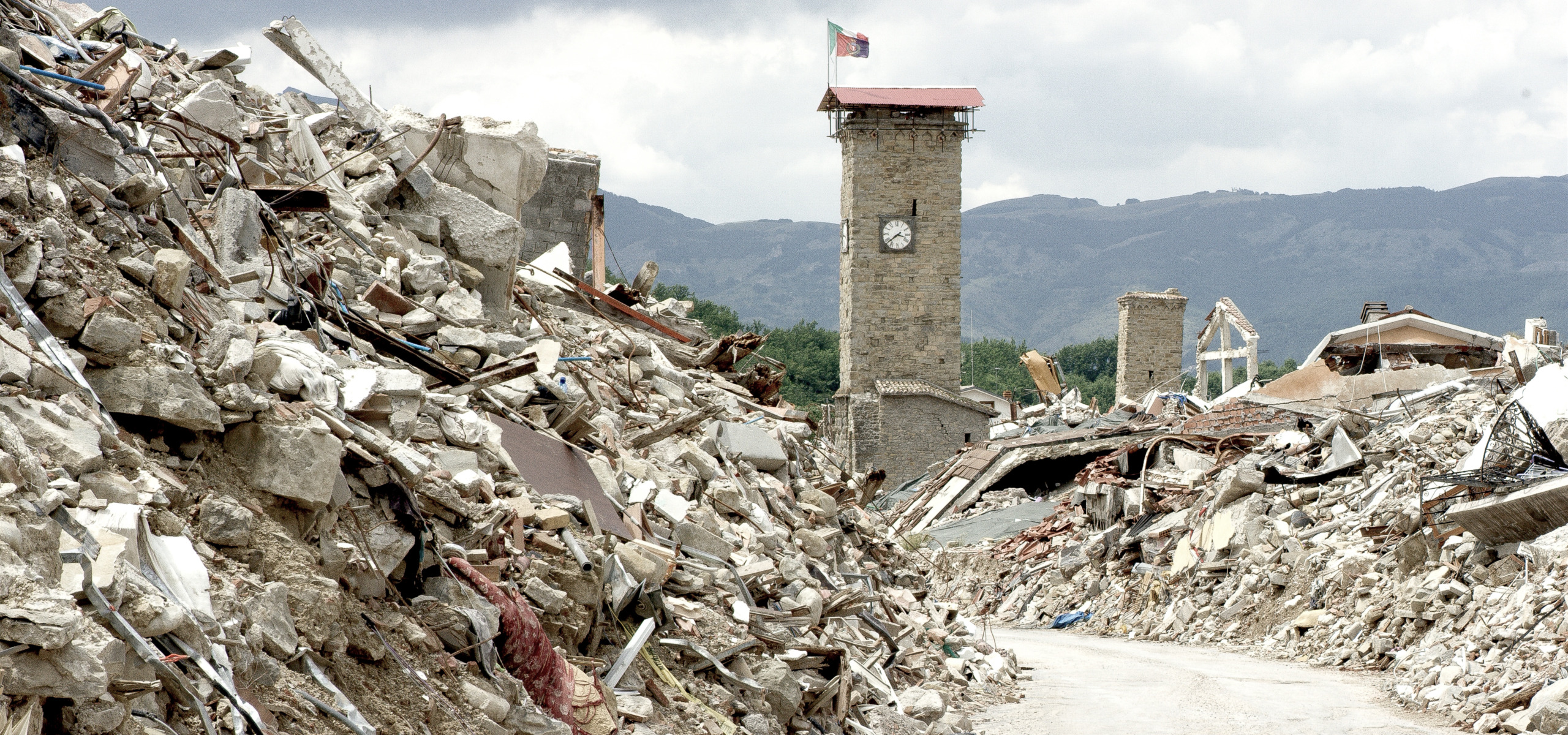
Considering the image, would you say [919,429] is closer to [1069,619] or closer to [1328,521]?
[1069,619]

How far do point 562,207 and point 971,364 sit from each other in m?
69.7

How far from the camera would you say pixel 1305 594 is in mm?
13070

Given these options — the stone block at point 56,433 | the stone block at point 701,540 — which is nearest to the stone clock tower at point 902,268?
the stone block at point 701,540

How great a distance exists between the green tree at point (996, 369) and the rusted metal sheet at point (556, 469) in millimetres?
68250

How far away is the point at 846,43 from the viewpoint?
39094 mm

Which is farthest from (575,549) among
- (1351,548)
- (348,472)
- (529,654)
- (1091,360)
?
(1091,360)

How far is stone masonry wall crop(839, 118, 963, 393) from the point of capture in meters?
36.7

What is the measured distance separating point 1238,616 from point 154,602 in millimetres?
12513

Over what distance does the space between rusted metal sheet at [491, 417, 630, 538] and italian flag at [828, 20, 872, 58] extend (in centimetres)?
3360

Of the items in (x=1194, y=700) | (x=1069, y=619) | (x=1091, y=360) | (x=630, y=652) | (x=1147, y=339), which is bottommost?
(x=1069, y=619)

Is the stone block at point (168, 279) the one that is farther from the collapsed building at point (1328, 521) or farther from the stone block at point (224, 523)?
the collapsed building at point (1328, 521)

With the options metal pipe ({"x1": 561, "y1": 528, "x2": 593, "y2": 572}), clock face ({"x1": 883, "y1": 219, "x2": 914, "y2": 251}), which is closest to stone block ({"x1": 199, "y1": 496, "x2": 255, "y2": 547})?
metal pipe ({"x1": 561, "y1": 528, "x2": 593, "y2": 572})

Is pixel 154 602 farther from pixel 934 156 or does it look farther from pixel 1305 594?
pixel 934 156

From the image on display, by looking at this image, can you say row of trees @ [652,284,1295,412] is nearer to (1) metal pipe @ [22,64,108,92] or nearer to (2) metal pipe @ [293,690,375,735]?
(1) metal pipe @ [22,64,108,92]
